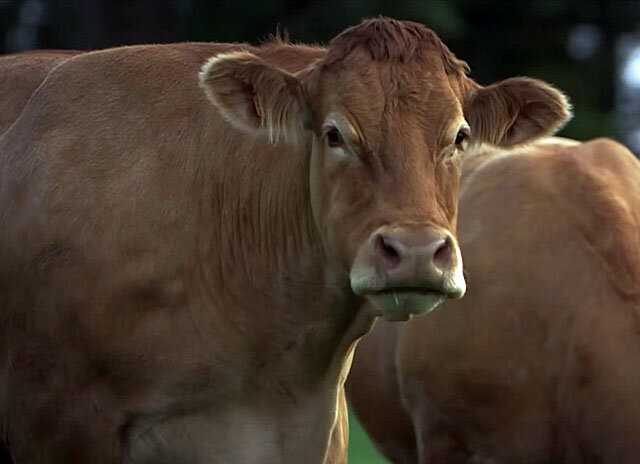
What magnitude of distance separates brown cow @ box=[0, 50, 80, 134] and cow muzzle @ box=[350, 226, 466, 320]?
1814 millimetres

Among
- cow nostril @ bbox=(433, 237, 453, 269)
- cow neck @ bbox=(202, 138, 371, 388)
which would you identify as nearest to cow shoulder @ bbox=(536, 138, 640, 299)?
cow neck @ bbox=(202, 138, 371, 388)

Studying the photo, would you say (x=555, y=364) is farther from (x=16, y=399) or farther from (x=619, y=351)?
(x=16, y=399)

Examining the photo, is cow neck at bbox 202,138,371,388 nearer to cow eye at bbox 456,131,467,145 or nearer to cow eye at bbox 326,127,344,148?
cow eye at bbox 326,127,344,148

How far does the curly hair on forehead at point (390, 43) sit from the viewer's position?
5.31m

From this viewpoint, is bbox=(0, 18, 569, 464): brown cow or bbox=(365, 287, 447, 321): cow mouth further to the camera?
bbox=(0, 18, 569, 464): brown cow

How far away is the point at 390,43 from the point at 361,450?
619cm

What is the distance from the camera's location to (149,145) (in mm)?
5770

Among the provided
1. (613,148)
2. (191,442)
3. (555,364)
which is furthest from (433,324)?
(191,442)

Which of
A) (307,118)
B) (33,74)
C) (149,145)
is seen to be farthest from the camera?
(33,74)

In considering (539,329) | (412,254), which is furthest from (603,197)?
(412,254)

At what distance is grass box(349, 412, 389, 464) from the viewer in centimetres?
1034

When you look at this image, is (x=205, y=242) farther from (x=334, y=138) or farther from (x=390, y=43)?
(x=390, y=43)

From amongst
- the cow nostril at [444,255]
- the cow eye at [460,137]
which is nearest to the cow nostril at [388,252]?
the cow nostril at [444,255]

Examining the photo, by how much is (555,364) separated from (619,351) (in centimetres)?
28
